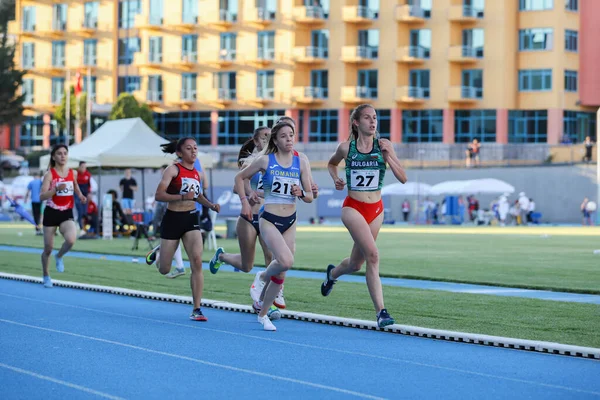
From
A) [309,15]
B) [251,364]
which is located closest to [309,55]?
[309,15]

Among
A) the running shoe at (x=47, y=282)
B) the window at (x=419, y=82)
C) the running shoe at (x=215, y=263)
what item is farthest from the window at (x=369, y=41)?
the running shoe at (x=215, y=263)

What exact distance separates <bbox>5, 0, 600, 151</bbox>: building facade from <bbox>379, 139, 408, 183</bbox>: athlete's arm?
226 ft

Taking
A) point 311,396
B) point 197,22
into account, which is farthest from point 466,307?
point 197,22

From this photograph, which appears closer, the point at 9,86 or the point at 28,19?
the point at 9,86

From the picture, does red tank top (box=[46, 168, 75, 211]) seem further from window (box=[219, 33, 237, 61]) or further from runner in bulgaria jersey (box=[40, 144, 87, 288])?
window (box=[219, 33, 237, 61])

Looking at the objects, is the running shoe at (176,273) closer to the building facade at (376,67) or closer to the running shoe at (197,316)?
the running shoe at (197,316)

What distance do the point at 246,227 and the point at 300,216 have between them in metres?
56.3

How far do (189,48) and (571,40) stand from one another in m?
28.2

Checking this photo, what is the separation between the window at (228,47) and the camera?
88.0 meters

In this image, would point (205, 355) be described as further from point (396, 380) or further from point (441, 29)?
point (441, 29)

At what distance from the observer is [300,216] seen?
69.6 m

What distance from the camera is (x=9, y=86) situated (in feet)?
287

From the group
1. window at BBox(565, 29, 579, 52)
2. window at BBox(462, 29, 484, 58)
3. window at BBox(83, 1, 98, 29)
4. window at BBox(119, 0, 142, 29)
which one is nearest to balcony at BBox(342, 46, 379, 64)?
window at BBox(462, 29, 484, 58)

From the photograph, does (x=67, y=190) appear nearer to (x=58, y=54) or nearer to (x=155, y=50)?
(x=155, y=50)
